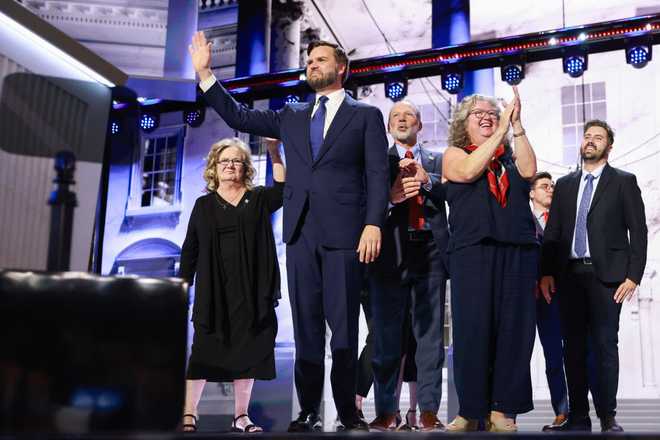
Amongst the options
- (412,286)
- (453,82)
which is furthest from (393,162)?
(453,82)

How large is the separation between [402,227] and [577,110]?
2992 millimetres

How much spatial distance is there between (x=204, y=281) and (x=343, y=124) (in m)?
1.09

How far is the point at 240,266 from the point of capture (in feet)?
12.2

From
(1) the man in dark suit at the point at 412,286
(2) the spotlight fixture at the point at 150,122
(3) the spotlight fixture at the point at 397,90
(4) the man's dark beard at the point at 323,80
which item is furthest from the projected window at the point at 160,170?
(4) the man's dark beard at the point at 323,80

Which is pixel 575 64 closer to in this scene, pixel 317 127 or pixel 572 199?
pixel 572 199

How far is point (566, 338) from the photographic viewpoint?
392 centimetres

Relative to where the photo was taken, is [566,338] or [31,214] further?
[566,338]

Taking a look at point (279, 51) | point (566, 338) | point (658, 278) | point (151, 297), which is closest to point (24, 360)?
point (151, 297)

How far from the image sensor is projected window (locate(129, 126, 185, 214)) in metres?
7.10

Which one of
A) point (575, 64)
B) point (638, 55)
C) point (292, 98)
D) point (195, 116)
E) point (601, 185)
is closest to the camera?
point (601, 185)

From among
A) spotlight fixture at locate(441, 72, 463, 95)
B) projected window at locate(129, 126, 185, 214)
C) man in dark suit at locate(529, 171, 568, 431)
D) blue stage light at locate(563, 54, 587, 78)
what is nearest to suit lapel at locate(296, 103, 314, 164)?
man in dark suit at locate(529, 171, 568, 431)

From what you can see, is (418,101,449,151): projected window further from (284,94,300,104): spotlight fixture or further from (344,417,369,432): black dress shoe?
(344,417,369,432): black dress shoe

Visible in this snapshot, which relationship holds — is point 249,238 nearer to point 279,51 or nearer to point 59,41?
point 59,41

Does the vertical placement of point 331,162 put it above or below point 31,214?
above
